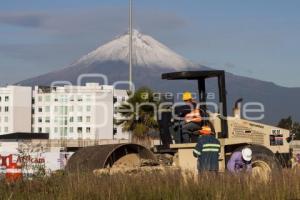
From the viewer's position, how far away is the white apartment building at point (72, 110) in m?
164

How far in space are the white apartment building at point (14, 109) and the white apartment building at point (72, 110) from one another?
11.4ft

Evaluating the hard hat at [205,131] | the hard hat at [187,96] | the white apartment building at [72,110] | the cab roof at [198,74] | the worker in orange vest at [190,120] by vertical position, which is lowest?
the hard hat at [205,131]

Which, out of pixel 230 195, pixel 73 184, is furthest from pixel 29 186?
pixel 230 195

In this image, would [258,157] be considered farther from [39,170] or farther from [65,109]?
[65,109]

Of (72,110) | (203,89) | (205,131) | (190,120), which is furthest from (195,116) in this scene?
(72,110)

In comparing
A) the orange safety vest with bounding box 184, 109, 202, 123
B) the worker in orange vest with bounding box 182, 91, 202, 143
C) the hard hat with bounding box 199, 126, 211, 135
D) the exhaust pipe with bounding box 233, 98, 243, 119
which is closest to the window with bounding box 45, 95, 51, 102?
the exhaust pipe with bounding box 233, 98, 243, 119

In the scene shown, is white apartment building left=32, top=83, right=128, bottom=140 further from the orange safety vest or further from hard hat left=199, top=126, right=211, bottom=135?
hard hat left=199, top=126, right=211, bottom=135

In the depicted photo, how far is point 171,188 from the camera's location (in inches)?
468

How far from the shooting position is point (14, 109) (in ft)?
546

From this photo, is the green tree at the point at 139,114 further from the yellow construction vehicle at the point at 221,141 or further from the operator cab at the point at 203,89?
the operator cab at the point at 203,89

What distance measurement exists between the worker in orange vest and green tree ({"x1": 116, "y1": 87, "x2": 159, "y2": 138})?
28241 mm

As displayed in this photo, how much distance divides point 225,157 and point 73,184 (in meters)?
5.09

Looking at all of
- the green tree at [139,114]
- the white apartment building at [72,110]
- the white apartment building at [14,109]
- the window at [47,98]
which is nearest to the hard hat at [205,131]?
the green tree at [139,114]

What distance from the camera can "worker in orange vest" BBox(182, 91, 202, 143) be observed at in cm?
1633
